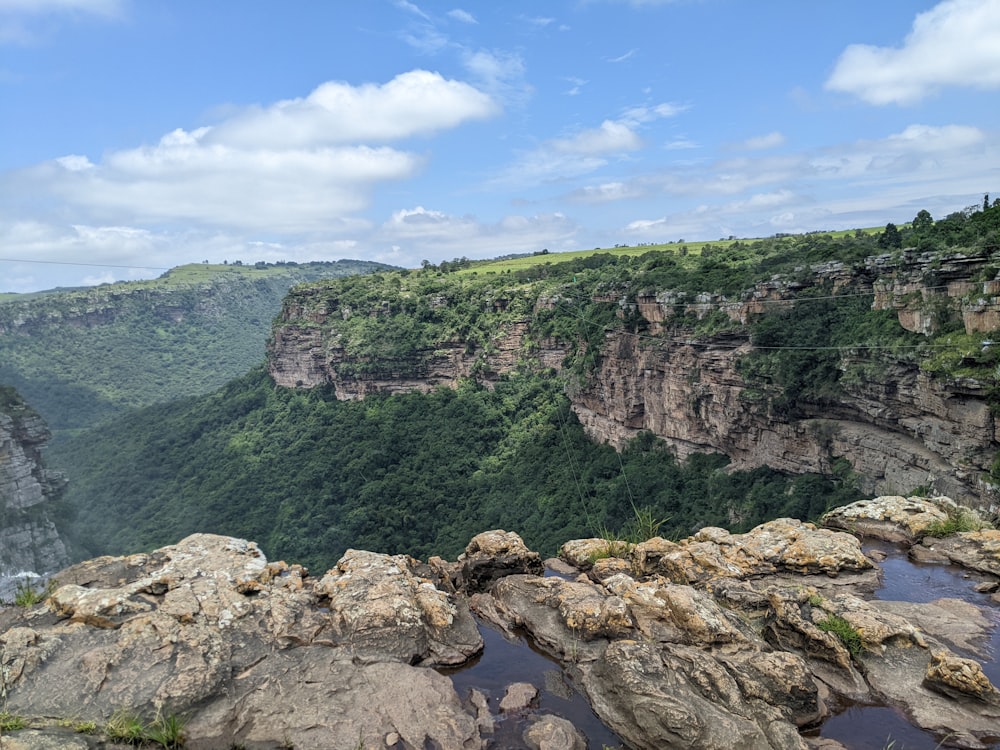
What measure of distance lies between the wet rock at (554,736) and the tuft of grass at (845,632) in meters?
5.26

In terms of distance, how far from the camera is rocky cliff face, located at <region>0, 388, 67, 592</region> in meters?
59.2

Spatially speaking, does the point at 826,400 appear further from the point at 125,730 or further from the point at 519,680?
the point at 125,730

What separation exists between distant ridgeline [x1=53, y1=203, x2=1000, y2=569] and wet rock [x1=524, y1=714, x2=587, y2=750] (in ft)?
30.0

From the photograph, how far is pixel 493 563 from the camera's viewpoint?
14.4 metres

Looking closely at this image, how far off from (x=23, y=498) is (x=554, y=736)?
7689 cm

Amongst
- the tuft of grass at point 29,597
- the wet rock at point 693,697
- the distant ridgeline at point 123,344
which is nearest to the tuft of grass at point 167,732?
the tuft of grass at point 29,597

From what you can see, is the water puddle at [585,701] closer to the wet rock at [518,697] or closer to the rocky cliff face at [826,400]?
the wet rock at [518,697]

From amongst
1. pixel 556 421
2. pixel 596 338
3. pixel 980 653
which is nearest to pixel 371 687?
pixel 980 653

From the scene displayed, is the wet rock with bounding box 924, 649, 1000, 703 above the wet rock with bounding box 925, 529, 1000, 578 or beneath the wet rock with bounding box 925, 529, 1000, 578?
above

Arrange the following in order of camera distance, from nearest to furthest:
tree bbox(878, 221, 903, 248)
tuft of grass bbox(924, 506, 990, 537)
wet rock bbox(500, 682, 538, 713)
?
1. wet rock bbox(500, 682, 538, 713)
2. tuft of grass bbox(924, 506, 990, 537)
3. tree bbox(878, 221, 903, 248)

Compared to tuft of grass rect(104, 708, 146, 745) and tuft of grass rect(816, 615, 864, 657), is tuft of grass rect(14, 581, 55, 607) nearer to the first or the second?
tuft of grass rect(104, 708, 146, 745)

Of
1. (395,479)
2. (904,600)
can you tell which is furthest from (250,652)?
(395,479)

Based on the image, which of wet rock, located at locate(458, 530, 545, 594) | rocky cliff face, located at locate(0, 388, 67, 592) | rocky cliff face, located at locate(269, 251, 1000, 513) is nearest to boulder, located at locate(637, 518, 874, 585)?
wet rock, located at locate(458, 530, 545, 594)

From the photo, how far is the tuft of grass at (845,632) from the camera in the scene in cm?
1008
